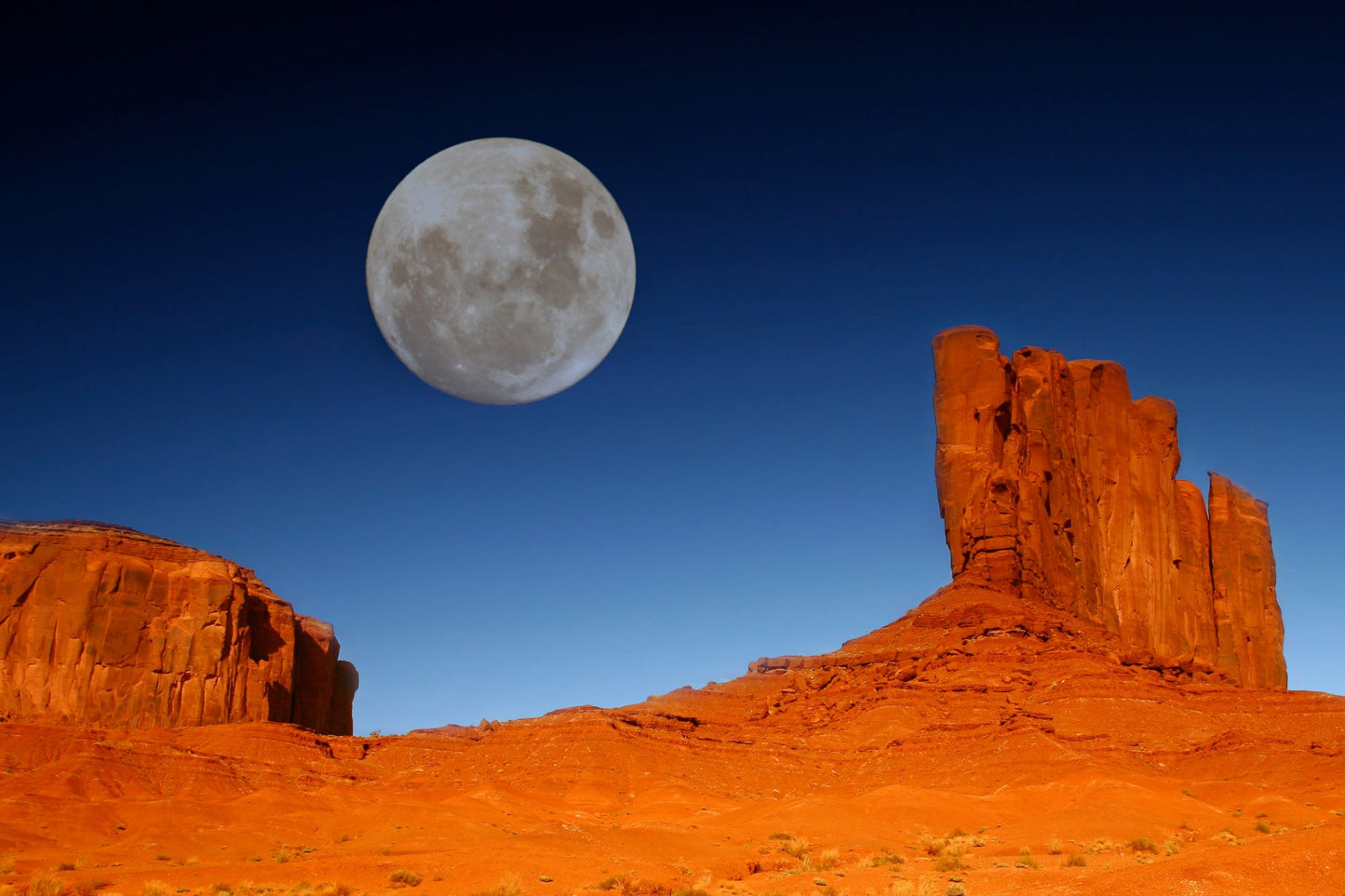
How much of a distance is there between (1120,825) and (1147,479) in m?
56.7

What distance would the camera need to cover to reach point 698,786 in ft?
178

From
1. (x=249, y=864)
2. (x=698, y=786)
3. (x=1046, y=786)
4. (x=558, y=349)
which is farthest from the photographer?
(x=698, y=786)

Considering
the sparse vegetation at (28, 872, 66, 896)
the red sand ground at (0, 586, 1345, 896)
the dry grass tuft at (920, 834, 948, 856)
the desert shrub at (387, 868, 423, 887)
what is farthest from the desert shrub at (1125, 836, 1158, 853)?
the sparse vegetation at (28, 872, 66, 896)

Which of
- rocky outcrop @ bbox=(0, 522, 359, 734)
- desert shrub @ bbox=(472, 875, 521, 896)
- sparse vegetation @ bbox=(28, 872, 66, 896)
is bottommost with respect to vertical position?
sparse vegetation @ bbox=(28, 872, 66, 896)

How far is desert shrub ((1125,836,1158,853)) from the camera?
3341 centimetres

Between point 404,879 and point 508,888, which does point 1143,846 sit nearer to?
point 508,888

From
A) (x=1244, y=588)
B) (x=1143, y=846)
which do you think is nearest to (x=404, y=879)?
(x=1143, y=846)

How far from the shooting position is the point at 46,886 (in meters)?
27.4

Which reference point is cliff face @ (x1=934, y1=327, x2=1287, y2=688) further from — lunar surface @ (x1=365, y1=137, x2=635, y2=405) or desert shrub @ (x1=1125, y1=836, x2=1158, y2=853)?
lunar surface @ (x1=365, y1=137, x2=635, y2=405)

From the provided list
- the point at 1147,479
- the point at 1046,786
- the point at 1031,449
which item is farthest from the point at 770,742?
the point at 1147,479

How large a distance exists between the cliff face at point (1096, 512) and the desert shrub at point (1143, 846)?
119ft

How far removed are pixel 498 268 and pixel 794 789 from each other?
31.8 meters

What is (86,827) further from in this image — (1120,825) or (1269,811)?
(1269,811)

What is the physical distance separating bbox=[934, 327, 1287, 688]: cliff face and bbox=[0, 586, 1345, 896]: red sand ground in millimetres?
5681
